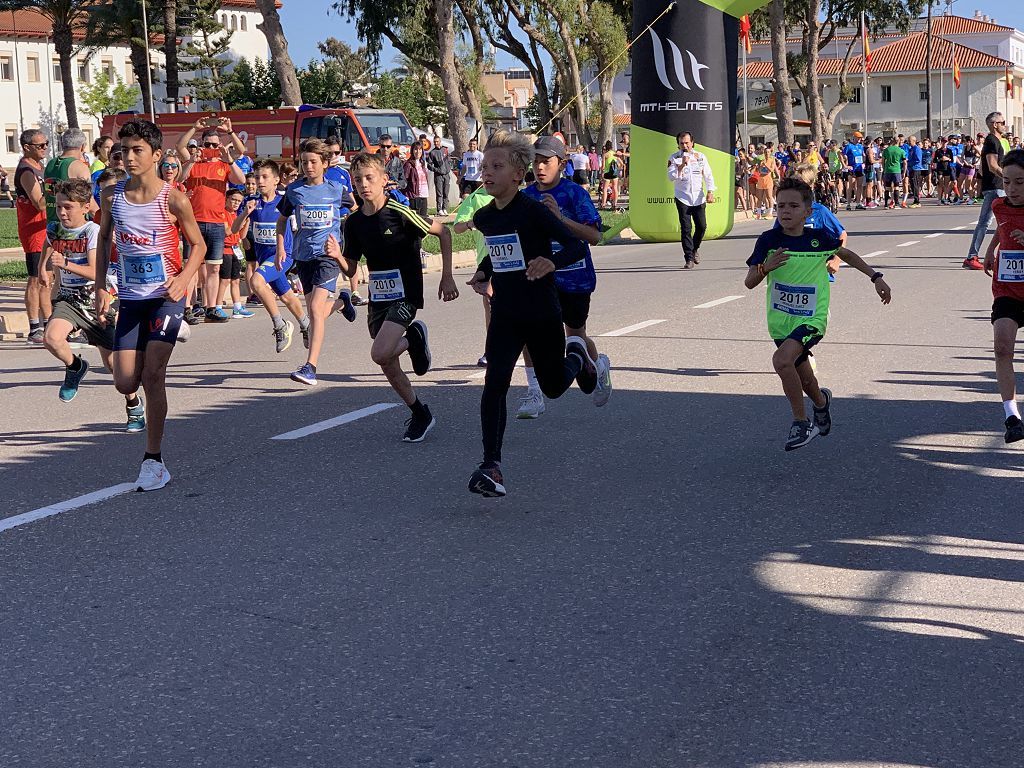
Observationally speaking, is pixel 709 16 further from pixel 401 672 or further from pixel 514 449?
pixel 401 672

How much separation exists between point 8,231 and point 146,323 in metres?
27.7

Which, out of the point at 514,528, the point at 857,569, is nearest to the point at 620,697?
the point at 857,569

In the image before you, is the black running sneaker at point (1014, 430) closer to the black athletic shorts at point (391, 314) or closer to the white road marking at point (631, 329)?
the black athletic shorts at point (391, 314)

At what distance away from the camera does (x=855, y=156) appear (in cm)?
3731

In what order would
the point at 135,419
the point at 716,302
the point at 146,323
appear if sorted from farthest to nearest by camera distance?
the point at 716,302
the point at 135,419
the point at 146,323

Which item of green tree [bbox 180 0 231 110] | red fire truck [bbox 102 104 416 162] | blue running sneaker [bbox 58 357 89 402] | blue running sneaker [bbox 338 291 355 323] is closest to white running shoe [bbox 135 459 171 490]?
blue running sneaker [bbox 58 357 89 402]

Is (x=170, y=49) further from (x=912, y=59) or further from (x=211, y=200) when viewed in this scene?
(x=912, y=59)

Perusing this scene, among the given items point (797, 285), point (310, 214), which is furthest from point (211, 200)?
point (797, 285)

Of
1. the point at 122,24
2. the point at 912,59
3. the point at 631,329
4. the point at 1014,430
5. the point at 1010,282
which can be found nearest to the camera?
the point at 1014,430

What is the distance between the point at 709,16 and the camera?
2317 cm

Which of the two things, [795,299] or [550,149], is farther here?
[550,149]

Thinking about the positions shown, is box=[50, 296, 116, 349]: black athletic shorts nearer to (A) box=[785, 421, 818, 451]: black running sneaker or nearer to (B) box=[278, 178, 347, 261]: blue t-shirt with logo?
(B) box=[278, 178, 347, 261]: blue t-shirt with logo

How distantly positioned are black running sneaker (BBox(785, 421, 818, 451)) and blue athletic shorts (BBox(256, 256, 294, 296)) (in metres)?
5.44

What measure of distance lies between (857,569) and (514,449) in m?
2.74
